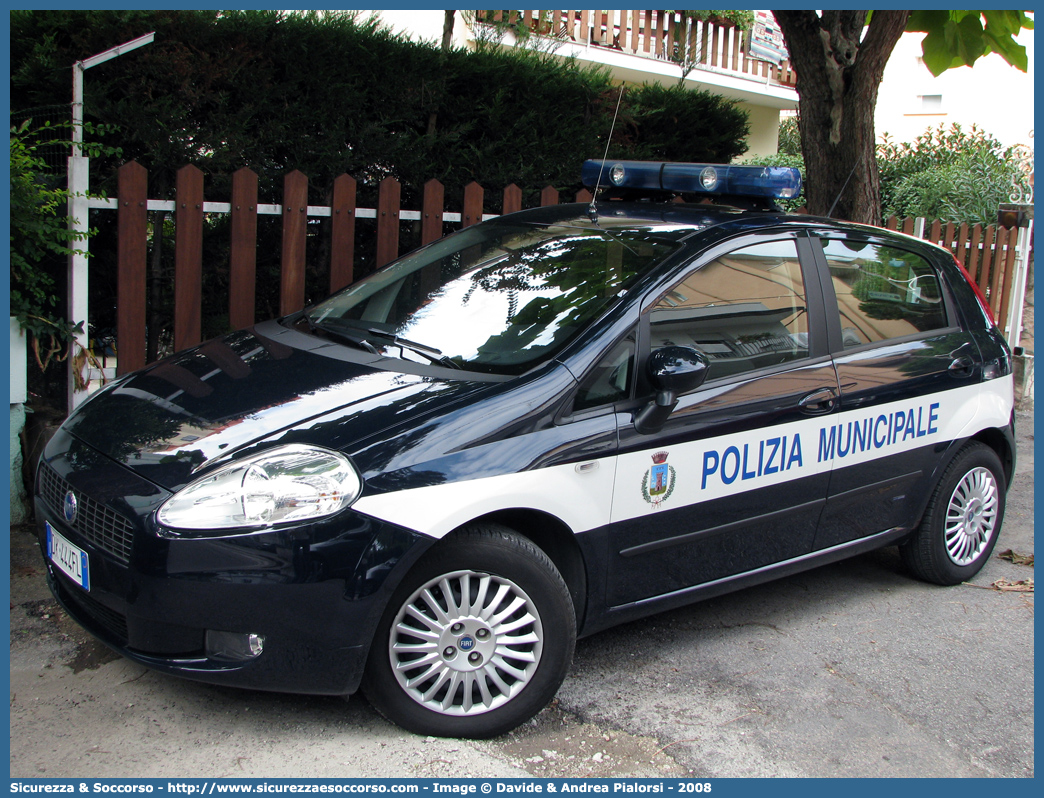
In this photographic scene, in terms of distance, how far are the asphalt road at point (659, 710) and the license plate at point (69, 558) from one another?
0.44 meters

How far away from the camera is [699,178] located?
14.0 feet

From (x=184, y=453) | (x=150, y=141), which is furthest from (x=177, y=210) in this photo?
(x=184, y=453)

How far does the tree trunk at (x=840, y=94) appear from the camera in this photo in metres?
6.06

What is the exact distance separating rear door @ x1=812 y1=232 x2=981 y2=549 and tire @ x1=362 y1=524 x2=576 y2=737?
4.36 feet

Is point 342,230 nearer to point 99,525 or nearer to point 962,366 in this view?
point 99,525

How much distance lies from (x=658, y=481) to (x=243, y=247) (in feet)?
8.94

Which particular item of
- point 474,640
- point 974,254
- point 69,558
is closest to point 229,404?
point 69,558

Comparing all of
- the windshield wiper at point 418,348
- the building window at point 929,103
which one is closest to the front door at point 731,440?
the windshield wiper at point 418,348

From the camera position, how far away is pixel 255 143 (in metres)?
5.45

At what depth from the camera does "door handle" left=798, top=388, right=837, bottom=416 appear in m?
3.48

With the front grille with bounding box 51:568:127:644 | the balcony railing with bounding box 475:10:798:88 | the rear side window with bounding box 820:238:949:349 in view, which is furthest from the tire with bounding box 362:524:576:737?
the balcony railing with bounding box 475:10:798:88

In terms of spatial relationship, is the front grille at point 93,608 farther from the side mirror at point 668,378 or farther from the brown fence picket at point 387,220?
the brown fence picket at point 387,220

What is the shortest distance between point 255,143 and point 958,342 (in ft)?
12.8

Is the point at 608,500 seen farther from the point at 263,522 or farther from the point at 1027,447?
the point at 1027,447
